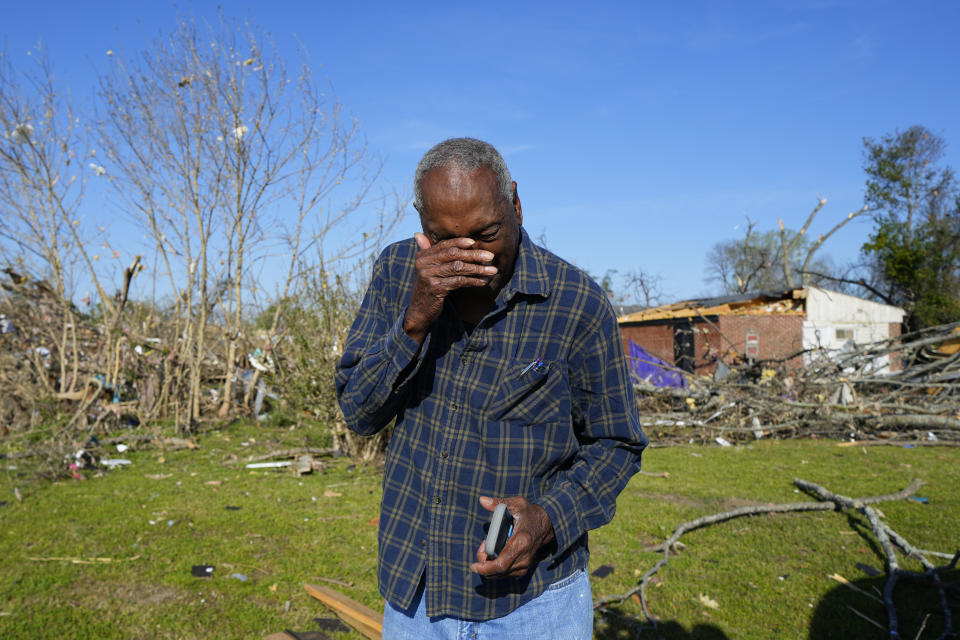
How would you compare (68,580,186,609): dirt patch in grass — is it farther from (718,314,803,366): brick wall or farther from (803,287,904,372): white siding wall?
(803,287,904,372): white siding wall

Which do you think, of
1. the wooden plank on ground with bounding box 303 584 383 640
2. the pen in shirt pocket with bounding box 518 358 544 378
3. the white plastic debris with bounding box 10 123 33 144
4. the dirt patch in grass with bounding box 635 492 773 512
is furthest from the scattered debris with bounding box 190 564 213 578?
the white plastic debris with bounding box 10 123 33 144

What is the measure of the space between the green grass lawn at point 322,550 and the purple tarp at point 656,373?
11.5 feet

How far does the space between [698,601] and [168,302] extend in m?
11.7

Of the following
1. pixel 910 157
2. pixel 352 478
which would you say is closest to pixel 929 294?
pixel 910 157

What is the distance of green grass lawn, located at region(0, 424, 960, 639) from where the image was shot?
405 cm

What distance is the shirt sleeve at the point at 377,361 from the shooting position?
59.1 inches

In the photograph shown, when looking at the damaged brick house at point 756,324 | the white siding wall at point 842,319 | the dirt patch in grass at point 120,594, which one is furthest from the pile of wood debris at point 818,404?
the dirt patch in grass at point 120,594

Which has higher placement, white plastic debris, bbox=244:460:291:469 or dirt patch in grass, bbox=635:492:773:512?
white plastic debris, bbox=244:460:291:469

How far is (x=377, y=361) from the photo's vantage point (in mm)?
1526

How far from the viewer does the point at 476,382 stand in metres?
1.61

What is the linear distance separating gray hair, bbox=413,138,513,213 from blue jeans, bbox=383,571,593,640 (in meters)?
1.01

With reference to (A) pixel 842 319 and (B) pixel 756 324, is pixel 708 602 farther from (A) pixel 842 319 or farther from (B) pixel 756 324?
(A) pixel 842 319

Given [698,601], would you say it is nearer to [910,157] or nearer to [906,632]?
[906,632]

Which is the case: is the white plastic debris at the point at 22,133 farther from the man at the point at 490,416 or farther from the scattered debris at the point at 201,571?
the man at the point at 490,416
